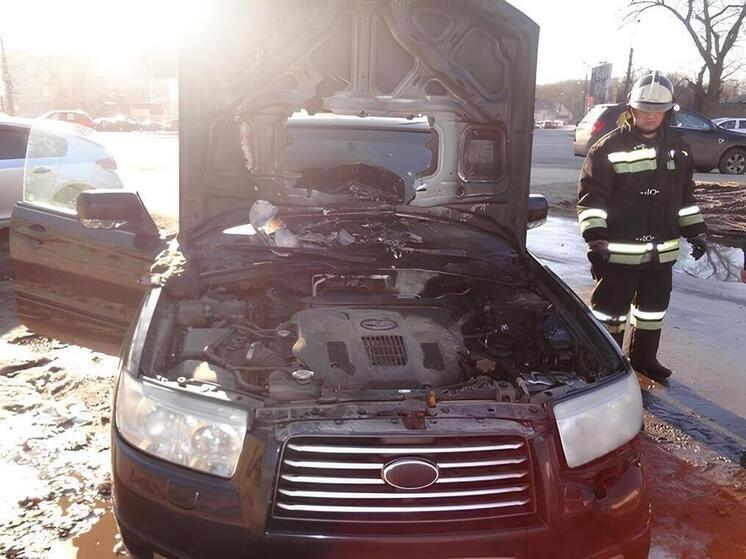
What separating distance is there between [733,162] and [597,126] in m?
4.23

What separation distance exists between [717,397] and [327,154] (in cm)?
288

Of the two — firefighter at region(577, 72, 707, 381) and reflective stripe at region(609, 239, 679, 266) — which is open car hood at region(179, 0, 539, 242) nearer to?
firefighter at region(577, 72, 707, 381)

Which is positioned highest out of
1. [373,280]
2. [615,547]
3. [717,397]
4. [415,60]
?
[415,60]

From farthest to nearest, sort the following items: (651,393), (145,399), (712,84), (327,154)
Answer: (712,84) < (651,393) < (327,154) < (145,399)

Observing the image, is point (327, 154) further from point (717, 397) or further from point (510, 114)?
point (717, 397)

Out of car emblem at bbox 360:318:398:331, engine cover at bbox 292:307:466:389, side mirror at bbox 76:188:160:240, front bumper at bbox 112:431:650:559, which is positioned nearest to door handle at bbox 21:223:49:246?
side mirror at bbox 76:188:160:240

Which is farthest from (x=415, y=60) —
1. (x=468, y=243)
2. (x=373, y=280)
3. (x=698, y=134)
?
(x=698, y=134)

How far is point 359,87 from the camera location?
328 centimetres

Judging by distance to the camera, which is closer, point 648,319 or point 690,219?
point 690,219

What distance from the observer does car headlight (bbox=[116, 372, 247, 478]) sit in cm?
189

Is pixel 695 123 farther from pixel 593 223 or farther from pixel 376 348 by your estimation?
pixel 376 348

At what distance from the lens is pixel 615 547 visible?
199 centimetres

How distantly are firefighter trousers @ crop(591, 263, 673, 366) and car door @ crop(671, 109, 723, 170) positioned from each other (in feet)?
42.6

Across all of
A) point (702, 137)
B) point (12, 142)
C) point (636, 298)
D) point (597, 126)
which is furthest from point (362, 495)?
point (702, 137)
